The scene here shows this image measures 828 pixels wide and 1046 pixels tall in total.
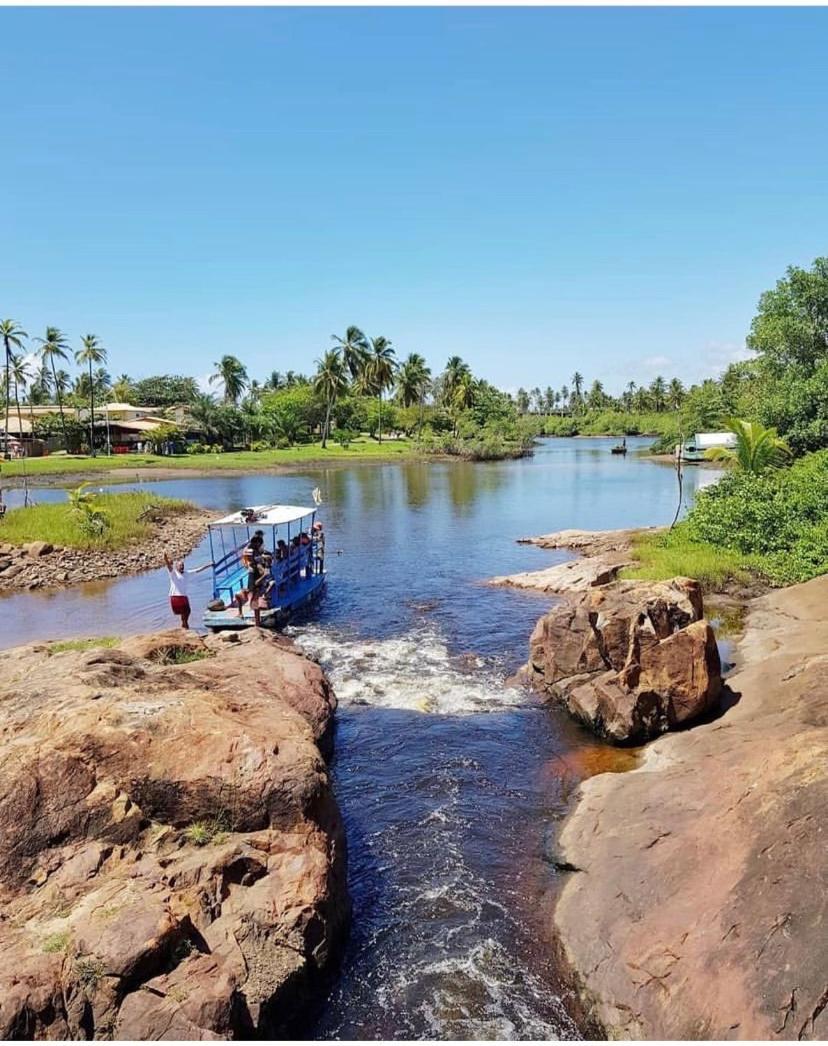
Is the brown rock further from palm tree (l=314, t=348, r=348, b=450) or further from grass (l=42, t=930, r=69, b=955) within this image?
palm tree (l=314, t=348, r=348, b=450)

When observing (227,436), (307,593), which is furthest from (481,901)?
(227,436)

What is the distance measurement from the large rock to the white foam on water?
1.47 metres

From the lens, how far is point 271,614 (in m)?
24.0

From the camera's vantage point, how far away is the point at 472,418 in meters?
124

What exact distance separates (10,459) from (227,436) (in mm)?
31492

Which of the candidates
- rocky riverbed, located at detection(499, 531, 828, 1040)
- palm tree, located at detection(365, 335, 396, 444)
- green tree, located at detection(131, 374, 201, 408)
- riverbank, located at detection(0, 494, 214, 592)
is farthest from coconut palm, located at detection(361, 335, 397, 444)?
rocky riverbed, located at detection(499, 531, 828, 1040)

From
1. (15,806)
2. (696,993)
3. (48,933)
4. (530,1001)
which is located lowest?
(530,1001)

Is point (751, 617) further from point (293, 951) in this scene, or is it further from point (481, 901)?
point (293, 951)

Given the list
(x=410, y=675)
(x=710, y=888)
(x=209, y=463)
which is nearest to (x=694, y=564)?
(x=410, y=675)

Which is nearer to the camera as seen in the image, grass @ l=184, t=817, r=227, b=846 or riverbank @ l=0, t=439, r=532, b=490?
grass @ l=184, t=817, r=227, b=846

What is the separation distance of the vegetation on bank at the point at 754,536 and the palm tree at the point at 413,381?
98355 mm

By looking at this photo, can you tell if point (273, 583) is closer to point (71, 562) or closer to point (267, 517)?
point (267, 517)

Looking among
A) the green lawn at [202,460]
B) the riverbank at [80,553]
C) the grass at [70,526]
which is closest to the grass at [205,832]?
the riverbank at [80,553]

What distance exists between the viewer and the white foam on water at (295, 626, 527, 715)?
1819 centimetres
